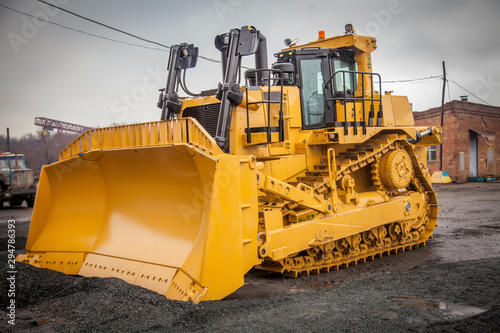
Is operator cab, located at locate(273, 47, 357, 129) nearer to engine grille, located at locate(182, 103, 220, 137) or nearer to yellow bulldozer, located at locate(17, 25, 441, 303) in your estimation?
yellow bulldozer, located at locate(17, 25, 441, 303)

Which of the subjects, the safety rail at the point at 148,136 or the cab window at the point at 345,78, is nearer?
the safety rail at the point at 148,136

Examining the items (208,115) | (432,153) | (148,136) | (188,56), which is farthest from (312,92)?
(432,153)

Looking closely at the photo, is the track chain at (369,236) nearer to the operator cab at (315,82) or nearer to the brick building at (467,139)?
the operator cab at (315,82)

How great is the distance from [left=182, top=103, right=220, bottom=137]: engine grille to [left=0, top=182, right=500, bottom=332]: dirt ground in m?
2.27

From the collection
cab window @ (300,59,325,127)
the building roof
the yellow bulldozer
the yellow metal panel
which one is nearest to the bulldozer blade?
the yellow bulldozer

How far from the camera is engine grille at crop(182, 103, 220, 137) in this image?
6.27 m

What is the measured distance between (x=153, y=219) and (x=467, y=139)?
82.0 ft

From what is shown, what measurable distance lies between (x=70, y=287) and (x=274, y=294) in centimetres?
241

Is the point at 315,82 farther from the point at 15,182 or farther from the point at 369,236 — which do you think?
the point at 15,182

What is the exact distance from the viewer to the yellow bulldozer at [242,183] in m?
4.71

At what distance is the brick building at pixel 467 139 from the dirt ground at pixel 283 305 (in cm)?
2147

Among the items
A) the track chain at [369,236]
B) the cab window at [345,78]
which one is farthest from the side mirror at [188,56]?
the track chain at [369,236]

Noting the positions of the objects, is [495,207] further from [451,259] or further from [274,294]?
[274,294]

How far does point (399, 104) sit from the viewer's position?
8242 millimetres
